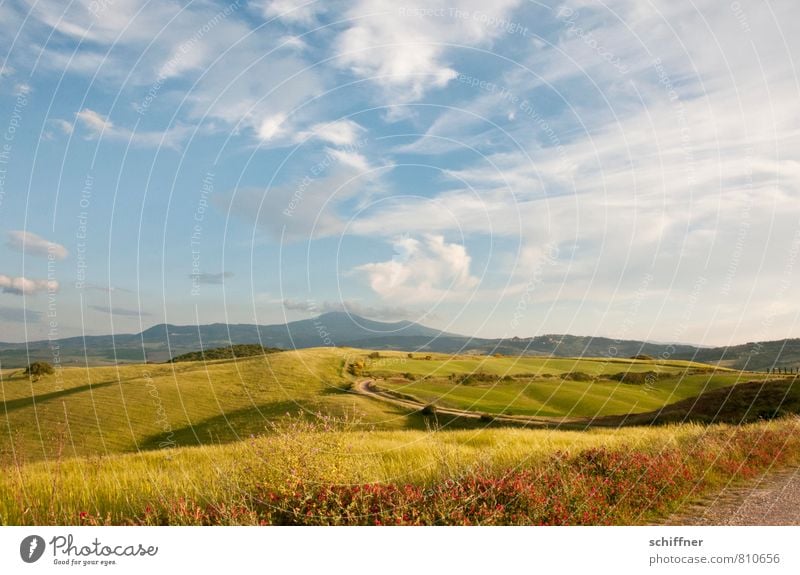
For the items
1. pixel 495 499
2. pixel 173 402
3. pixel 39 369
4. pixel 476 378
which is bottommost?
pixel 476 378

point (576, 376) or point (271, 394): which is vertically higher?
point (271, 394)

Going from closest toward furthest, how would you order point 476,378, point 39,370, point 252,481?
point 252,481
point 39,370
point 476,378

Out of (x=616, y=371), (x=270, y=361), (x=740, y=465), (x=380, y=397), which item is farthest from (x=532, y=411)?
(x=740, y=465)

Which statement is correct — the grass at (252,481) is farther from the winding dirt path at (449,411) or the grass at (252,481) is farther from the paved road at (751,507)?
the winding dirt path at (449,411)

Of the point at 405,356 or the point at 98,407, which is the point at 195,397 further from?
the point at 405,356

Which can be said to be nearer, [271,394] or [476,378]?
[271,394]

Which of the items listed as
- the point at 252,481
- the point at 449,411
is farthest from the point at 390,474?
the point at 449,411

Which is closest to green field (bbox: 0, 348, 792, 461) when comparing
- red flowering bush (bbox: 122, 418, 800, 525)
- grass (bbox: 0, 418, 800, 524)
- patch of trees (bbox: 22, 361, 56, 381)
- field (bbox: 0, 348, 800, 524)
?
patch of trees (bbox: 22, 361, 56, 381)

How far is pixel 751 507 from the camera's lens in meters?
12.4

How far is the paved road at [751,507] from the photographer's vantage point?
1123cm

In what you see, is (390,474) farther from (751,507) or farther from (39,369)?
(39,369)

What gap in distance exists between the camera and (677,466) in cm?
1514

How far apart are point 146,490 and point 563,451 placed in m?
10.8

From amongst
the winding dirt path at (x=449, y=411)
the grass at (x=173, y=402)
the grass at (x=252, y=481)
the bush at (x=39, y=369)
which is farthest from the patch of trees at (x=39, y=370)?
the grass at (x=252, y=481)
